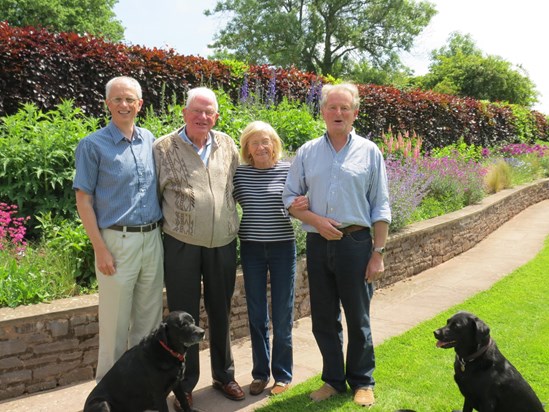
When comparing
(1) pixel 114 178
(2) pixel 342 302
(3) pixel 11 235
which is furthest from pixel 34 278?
(2) pixel 342 302

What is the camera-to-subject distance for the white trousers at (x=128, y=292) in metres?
3.22

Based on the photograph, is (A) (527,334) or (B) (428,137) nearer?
(A) (527,334)

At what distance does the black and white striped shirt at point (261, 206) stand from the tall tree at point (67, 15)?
22.5 metres

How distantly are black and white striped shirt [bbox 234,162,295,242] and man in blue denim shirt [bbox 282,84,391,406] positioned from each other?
15 centimetres

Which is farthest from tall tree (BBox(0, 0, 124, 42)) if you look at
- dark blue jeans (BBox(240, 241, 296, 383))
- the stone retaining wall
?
dark blue jeans (BBox(240, 241, 296, 383))

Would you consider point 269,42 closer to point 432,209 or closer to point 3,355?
point 432,209

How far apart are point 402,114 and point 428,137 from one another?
1590mm

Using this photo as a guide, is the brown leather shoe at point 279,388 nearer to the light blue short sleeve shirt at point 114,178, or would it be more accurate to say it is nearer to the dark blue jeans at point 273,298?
the dark blue jeans at point 273,298

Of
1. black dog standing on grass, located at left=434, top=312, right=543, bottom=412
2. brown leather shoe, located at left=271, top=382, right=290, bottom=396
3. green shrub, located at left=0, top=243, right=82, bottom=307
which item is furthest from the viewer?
green shrub, located at left=0, top=243, right=82, bottom=307

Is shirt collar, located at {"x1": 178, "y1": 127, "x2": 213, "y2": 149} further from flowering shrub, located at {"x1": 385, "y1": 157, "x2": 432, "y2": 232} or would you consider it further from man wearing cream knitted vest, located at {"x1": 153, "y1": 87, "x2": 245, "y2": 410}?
flowering shrub, located at {"x1": 385, "y1": 157, "x2": 432, "y2": 232}

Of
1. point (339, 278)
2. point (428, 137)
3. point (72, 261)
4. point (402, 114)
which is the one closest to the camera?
point (339, 278)

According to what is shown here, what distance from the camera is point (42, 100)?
21.2ft

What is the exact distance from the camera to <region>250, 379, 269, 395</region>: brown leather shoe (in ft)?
12.5

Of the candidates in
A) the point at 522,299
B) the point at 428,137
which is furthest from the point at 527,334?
the point at 428,137
